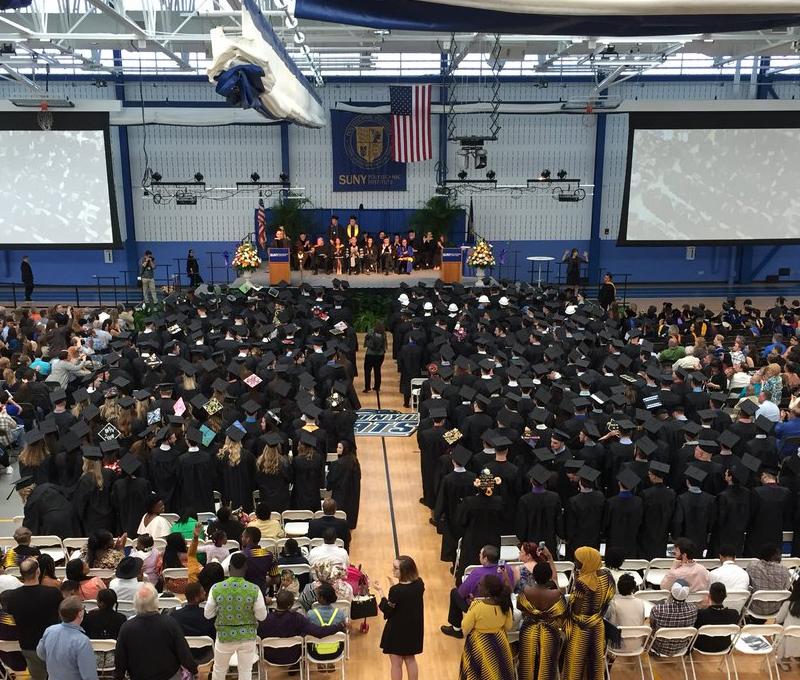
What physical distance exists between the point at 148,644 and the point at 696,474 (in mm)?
6007

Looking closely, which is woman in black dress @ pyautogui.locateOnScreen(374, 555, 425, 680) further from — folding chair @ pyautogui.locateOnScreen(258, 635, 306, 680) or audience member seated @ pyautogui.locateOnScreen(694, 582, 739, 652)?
audience member seated @ pyautogui.locateOnScreen(694, 582, 739, 652)

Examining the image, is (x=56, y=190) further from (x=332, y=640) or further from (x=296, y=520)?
(x=332, y=640)

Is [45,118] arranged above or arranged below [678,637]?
above

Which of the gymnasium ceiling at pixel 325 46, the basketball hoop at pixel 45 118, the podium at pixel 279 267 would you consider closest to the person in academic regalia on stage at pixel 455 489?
the gymnasium ceiling at pixel 325 46

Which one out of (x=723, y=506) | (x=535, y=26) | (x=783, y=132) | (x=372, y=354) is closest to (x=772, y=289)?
(x=783, y=132)

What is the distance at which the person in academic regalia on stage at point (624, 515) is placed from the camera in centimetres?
828

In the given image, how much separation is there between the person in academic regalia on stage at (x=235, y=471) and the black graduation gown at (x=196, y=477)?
0.50ft

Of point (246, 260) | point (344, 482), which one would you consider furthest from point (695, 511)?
point (246, 260)

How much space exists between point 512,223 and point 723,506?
64.8ft

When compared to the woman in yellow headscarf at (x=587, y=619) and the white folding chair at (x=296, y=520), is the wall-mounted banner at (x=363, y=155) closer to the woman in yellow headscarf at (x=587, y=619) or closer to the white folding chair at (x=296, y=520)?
the white folding chair at (x=296, y=520)

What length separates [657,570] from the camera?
25.6 ft

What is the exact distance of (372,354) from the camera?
592 inches

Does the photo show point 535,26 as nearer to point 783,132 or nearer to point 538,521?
point 538,521

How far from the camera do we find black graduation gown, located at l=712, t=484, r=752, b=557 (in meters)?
8.51
